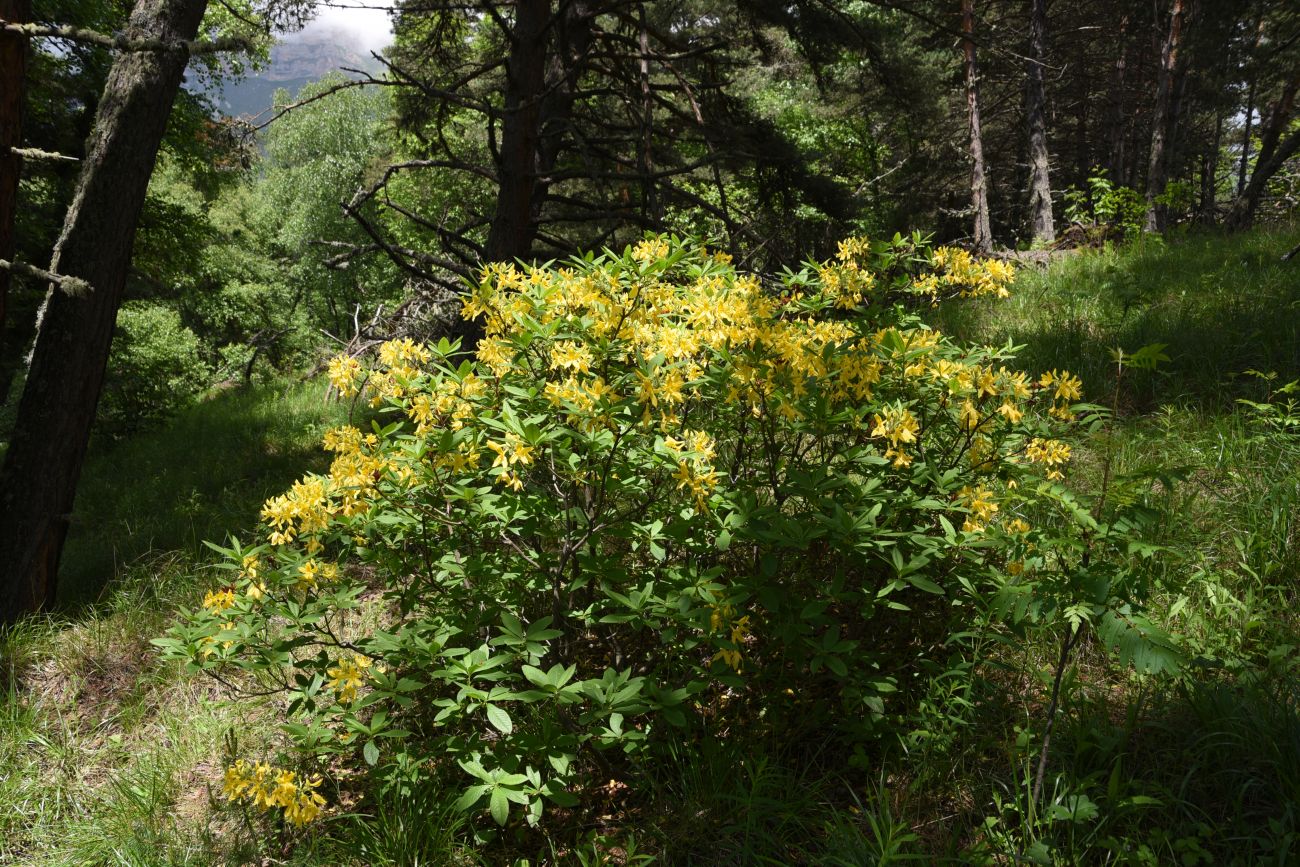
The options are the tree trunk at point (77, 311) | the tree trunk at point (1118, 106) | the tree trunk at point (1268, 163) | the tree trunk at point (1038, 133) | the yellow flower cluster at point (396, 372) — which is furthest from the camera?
the tree trunk at point (1118, 106)

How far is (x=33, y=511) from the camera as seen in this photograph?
380cm

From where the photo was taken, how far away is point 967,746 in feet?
7.12

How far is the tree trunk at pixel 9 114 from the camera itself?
355cm

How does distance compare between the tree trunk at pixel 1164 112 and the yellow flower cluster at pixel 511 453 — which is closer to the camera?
the yellow flower cluster at pixel 511 453

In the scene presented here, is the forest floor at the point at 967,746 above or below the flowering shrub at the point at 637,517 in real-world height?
below

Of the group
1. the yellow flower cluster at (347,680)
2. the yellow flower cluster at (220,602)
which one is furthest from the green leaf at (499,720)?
the yellow flower cluster at (220,602)

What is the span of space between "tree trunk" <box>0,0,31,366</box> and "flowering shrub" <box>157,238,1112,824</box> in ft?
9.06

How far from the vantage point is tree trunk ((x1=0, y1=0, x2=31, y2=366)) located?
3555 mm

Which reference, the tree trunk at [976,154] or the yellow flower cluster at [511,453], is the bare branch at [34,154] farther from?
the tree trunk at [976,154]

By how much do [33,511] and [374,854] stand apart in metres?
3.08

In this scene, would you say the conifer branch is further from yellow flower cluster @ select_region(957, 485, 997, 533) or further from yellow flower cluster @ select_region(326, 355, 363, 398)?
yellow flower cluster @ select_region(957, 485, 997, 533)

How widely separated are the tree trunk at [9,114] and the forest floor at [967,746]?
1961 millimetres

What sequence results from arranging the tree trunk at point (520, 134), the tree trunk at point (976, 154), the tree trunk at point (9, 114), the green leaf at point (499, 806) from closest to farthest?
the green leaf at point (499, 806)
the tree trunk at point (9, 114)
the tree trunk at point (520, 134)
the tree trunk at point (976, 154)

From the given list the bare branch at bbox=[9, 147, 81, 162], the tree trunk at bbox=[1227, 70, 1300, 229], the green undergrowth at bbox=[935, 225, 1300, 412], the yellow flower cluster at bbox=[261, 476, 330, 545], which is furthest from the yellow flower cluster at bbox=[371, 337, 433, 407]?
the tree trunk at bbox=[1227, 70, 1300, 229]
